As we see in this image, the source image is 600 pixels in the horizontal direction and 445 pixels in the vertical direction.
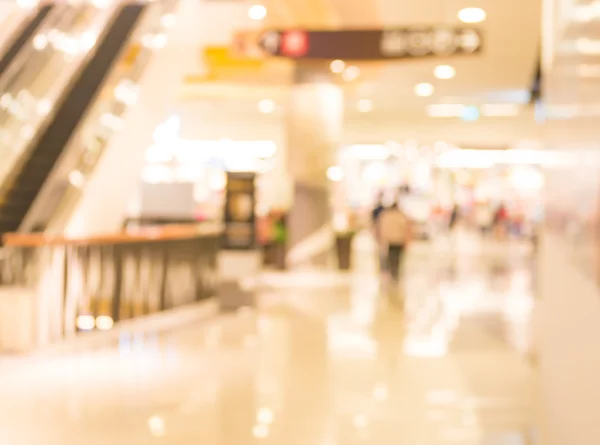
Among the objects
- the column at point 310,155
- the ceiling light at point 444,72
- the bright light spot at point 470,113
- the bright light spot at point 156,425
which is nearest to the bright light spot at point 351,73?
the column at point 310,155

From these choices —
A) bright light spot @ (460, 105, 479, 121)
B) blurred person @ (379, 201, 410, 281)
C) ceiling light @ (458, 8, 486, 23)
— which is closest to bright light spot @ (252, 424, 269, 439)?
blurred person @ (379, 201, 410, 281)

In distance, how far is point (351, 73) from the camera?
1792 centimetres

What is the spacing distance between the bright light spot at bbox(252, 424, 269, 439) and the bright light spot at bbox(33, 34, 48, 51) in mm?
8268

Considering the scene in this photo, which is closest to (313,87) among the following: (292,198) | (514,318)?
(292,198)

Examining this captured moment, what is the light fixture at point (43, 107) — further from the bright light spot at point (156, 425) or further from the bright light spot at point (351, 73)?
the bright light spot at point (351, 73)

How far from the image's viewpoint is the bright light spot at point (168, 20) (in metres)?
12.1

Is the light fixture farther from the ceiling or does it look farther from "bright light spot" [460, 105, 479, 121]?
"bright light spot" [460, 105, 479, 121]

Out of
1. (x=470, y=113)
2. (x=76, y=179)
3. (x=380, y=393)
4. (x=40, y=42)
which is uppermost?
(x=40, y=42)

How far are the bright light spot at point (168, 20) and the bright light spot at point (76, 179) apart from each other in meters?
3.35

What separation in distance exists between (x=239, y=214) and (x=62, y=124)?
269 centimetres

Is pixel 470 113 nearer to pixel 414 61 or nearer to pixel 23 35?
pixel 414 61

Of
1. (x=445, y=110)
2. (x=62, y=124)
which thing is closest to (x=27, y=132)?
(x=62, y=124)

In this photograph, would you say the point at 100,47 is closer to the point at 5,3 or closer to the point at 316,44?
the point at 5,3

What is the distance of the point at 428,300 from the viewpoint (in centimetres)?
1164
